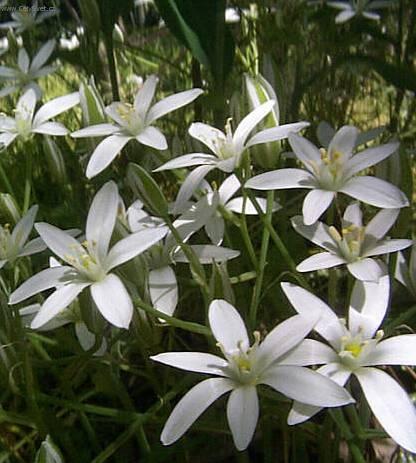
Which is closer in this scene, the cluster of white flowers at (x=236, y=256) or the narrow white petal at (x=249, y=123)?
the cluster of white flowers at (x=236, y=256)

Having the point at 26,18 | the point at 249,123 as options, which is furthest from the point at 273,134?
the point at 26,18

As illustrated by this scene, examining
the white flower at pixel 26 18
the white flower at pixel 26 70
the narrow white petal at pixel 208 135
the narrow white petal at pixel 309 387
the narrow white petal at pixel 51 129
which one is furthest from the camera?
the white flower at pixel 26 18

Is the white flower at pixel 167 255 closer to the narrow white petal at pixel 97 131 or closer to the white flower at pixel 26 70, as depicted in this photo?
the narrow white petal at pixel 97 131

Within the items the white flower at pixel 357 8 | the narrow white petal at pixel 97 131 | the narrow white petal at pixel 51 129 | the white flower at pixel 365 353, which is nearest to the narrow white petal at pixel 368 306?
the white flower at pixel 365 353

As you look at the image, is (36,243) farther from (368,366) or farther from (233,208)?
(368,366)

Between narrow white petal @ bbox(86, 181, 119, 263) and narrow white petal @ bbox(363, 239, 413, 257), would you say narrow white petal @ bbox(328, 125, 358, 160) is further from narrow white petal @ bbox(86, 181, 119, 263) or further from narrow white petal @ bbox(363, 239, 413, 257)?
narrow white petal @ bbox(86, 181, 119, 263)

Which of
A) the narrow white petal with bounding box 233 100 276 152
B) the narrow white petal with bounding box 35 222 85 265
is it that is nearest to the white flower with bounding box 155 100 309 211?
the narrow white petal with bounding box 233 100 276 152

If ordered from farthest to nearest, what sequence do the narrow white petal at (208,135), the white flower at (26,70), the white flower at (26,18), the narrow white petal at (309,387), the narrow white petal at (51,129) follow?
the white flower at (26,18), the white flower at (26,70), the narrow white petal at (51,129), the narrow white petal at (208,135), the narrow white petal at (309,387)

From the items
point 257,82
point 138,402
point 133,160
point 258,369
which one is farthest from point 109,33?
point 258,369
